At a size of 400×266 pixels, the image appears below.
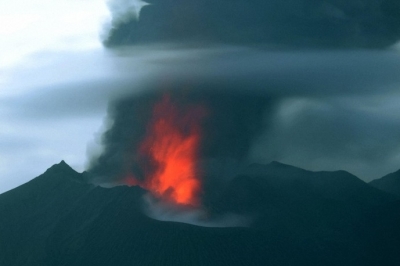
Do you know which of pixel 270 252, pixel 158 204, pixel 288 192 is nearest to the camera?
pixel 270 252

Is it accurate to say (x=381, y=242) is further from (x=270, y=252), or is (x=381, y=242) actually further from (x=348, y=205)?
(x=270, y=252)

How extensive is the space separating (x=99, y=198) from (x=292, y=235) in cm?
1799

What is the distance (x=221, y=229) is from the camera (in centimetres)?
7288

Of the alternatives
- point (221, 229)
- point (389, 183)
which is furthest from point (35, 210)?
point (389, 183)

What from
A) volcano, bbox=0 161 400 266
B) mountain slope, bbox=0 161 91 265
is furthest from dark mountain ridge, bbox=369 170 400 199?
mountain slope, bbox=0 161 91 265

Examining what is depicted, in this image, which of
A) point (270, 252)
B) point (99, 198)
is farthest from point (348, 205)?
point (99, 198)

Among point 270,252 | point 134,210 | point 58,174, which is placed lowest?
point 270,252

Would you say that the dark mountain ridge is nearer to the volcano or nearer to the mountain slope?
the volcano

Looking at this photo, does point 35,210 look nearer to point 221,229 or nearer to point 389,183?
point 221,229

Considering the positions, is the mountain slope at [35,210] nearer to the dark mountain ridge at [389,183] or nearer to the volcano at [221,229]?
the volcano at [221,229]

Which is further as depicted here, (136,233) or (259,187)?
(259,187)

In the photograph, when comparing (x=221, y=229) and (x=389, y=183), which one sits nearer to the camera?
(x=221, y=229)

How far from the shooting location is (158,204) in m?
75.1

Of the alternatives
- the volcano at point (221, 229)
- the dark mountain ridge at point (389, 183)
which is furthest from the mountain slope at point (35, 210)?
the dark mountain ridge at point (389, 183)
